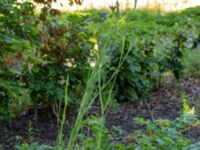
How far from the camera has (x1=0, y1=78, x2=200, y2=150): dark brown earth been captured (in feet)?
13.8

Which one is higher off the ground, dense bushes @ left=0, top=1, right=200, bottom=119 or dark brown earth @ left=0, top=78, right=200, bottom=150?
dense bushes @ left=0, top=1, right=200, bottom=119

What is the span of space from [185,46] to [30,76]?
94.0 inches

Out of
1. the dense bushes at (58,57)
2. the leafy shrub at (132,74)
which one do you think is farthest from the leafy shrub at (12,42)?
the leafy shrub at (132,74)

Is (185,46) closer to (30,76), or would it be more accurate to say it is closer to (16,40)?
(30,76)

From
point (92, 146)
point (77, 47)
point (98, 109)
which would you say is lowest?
point (98, 109)

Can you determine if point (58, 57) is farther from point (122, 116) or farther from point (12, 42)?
point (12, 42)

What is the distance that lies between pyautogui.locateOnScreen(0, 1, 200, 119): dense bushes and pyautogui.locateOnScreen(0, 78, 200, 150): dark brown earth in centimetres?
13

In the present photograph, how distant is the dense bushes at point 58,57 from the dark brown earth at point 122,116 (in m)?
0.13

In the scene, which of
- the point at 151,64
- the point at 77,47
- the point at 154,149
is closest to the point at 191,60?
the point at 151,64

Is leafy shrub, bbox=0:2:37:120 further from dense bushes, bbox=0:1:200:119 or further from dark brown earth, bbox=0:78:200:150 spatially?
dark brown earth, bbox=0:78:200:150

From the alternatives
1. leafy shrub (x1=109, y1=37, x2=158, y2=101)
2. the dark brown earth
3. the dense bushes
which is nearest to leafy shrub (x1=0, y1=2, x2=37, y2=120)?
the dense bushes

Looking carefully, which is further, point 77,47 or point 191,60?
point 191,60

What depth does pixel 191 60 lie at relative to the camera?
22.6 ft

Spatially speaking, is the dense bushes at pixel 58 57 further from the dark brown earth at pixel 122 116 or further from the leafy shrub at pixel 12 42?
the dark brown earth at pixel 122 116
